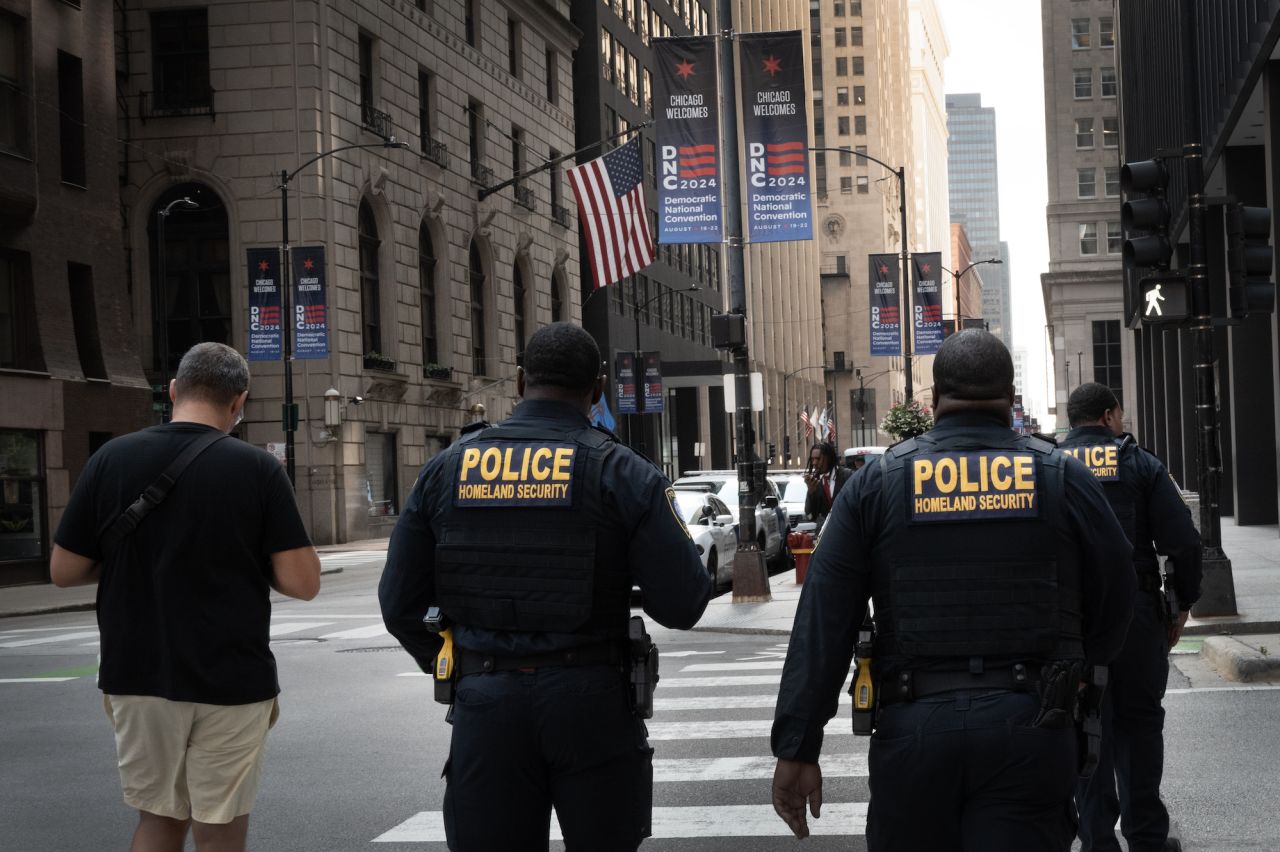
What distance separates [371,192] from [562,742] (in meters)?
41.8

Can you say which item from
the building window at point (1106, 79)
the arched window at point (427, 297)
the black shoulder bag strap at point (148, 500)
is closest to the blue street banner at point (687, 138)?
the black shoulder bag strap at point (148, 500)

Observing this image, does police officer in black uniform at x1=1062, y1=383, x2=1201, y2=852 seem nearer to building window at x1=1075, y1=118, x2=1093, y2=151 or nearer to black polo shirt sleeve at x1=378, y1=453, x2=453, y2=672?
black polo shirt sleeve at x1=378, y1=453, x2=453, y2=672

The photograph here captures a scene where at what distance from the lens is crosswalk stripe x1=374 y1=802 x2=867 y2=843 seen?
750 centimetres

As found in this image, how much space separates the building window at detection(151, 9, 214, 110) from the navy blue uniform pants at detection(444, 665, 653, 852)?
41.0 metres

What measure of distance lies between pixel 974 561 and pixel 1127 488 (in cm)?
278

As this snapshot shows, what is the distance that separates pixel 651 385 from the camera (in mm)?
57844

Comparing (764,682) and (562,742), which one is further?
(764,682)

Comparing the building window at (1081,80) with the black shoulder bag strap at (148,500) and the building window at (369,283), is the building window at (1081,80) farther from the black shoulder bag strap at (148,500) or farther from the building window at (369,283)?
the black shoulder bag strap at (148,500)

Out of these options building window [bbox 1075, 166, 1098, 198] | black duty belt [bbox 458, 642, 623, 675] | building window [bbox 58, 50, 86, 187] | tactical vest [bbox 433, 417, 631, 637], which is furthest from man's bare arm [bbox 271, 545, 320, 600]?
building window [bbox 1075, 166, 1098, 198]

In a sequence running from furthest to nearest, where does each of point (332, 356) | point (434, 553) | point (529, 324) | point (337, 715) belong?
point (529, 324) < point (332, 356) < point (337, 715) < point (434, 553)

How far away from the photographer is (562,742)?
4430mm

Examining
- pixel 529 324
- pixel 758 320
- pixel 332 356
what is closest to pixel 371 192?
pixel 332 356

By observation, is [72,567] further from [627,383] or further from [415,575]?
[627,383]

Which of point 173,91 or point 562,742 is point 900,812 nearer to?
point 562,742
